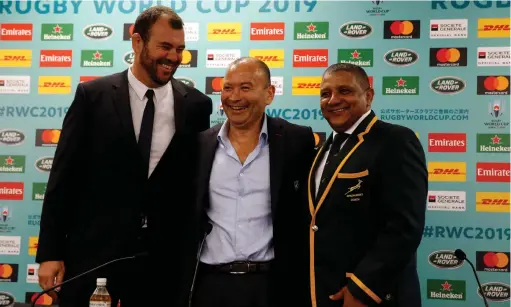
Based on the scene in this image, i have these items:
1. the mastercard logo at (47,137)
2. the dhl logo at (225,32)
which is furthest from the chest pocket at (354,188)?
the mastercard logo at (47,137)

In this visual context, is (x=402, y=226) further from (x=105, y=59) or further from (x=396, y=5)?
(x=105, y=59)

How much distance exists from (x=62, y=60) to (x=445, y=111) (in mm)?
3160

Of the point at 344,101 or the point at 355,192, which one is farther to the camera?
the point at 344,101

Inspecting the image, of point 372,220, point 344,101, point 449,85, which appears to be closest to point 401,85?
point 449,85

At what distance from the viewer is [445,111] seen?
420 centimetres

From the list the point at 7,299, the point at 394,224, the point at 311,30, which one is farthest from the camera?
the point at 7,299

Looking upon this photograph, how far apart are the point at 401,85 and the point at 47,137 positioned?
2.93 m

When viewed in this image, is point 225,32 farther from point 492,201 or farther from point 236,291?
point 236,291

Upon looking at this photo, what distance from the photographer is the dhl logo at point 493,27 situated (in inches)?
165

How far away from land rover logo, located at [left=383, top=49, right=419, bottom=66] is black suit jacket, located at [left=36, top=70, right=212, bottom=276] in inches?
90.8

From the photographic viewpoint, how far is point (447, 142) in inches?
165

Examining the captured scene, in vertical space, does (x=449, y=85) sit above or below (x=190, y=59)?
below

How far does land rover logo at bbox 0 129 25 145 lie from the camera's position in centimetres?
463

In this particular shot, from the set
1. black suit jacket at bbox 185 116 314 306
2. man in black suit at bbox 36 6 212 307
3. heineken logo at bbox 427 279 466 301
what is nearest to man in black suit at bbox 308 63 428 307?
black suit jacket at bbox 185 116 314 306
